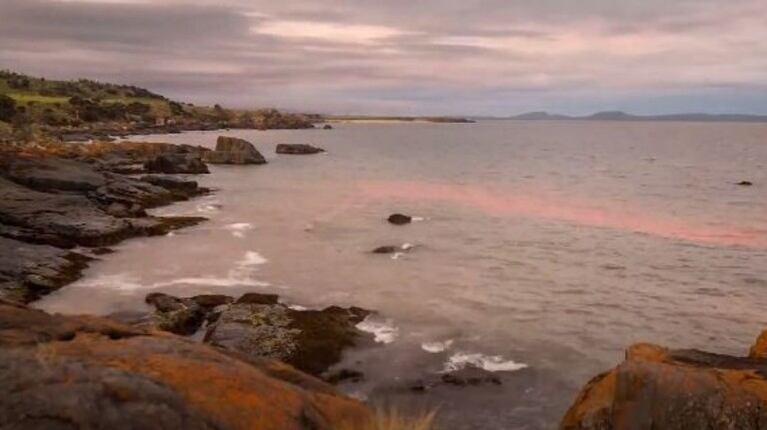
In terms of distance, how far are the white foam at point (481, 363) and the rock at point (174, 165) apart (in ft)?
186

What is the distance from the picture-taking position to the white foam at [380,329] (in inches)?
790

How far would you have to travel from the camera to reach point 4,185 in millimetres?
35500

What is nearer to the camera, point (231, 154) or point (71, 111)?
point (231, 154)

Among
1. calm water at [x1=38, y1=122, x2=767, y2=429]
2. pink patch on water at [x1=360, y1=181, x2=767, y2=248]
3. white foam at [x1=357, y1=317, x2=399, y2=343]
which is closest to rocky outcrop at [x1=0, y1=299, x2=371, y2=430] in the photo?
calm water at [x1=38, y1=122, x2=767, y2=429]

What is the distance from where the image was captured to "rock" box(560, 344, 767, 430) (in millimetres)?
9477

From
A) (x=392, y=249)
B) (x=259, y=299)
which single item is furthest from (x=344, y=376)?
(x=392, y=249)

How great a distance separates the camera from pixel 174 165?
236 feet

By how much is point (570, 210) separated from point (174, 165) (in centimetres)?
4198

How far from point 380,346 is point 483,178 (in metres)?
64.5

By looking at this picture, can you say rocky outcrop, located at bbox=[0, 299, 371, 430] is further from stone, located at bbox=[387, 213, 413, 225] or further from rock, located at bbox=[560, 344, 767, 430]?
stone, located at bbox=[387, 213, 413, 225]

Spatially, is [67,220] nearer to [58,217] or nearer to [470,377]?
[58,217]

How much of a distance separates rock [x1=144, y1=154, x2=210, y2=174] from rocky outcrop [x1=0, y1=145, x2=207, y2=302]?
19401mm

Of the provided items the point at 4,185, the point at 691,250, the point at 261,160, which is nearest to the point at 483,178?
the point at 261,160

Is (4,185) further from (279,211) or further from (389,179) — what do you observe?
(389,179)
